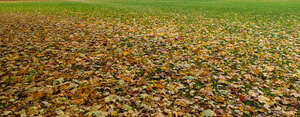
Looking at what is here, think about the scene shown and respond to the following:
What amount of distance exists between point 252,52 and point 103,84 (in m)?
5.17

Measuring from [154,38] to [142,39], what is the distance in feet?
1.72

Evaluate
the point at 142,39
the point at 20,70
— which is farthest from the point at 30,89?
the point at 142,39

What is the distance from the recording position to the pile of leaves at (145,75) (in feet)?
13.1

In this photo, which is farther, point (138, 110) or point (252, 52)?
point (252, 52)

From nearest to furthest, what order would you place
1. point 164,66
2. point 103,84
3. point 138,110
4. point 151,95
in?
1. point 138,110
2. point 151,95
3. point 103,84
4. point 164,66

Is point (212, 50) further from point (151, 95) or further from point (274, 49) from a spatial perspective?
point (151, 95)

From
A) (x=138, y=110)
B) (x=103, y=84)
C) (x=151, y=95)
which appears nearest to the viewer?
(x=138, y=110)

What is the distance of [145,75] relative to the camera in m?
5.32

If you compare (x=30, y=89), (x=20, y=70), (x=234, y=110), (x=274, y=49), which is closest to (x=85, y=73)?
(x=30, y=89)

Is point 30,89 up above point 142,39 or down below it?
below

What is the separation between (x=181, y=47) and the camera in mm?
7648

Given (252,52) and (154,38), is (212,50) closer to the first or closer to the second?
(252,52)

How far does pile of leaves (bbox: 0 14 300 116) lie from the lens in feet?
13.1

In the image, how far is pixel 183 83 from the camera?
496cm
